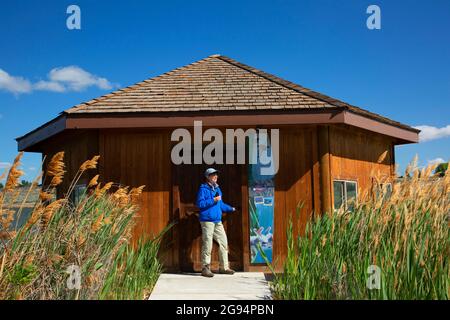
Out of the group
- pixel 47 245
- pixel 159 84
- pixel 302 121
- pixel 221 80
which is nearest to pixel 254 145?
pixel 302 121

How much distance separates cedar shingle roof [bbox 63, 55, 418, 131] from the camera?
27.5ft

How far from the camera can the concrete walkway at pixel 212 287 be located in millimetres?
6270

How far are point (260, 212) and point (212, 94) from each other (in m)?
2.49

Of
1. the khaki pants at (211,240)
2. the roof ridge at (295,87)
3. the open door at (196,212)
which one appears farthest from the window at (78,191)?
the roof ridge at (295,87)

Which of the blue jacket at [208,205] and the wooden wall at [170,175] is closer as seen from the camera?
the blue jacket at [208,205]

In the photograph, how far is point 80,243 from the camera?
5.11 metres

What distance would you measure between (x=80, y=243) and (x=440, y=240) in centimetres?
376

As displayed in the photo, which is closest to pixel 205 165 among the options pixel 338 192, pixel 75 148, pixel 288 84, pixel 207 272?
pixel 207 272

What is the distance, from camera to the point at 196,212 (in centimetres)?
857

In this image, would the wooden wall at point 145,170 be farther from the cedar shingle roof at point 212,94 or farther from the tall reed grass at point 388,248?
the tall reed grass at point 388,248

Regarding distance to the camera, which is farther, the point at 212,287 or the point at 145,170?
the point at 145,170

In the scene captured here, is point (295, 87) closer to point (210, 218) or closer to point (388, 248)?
point (210, 218)
